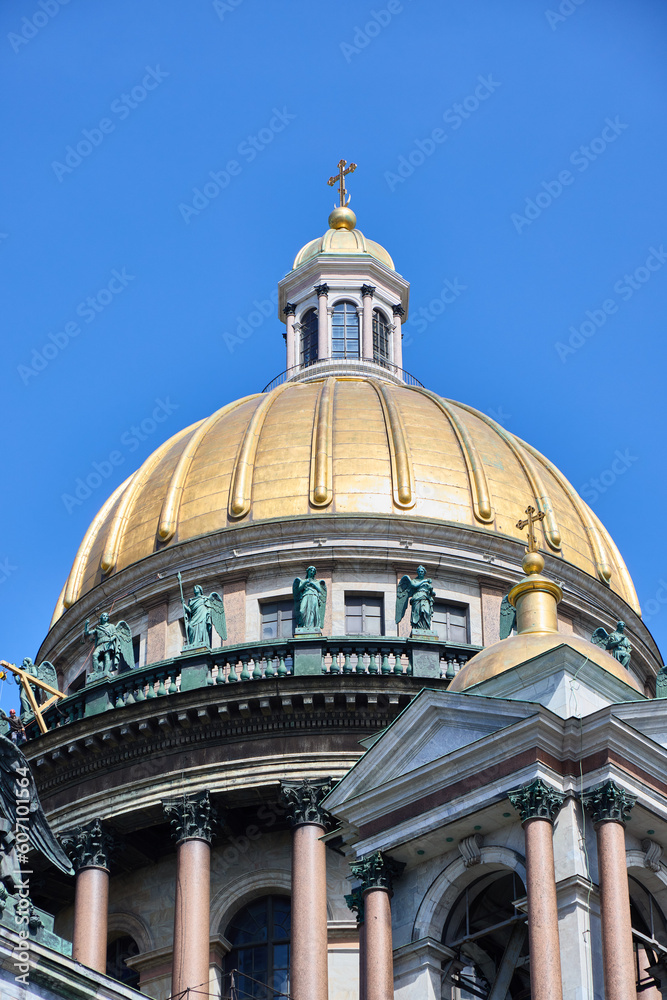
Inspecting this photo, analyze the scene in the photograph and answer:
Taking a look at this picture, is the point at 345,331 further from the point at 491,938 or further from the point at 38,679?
the point at 491,938

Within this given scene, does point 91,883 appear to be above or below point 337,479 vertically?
below

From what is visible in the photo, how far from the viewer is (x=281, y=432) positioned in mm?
60094

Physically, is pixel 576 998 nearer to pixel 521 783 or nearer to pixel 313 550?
pixel 521 783

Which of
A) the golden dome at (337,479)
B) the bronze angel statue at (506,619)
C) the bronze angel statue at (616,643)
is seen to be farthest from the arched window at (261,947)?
the golden dome at (337,479)

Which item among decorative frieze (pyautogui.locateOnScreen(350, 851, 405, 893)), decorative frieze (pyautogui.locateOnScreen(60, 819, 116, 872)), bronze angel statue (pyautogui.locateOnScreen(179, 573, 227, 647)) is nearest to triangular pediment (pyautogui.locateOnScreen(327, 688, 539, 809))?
decorative frieze (pyautogui.locateOnScreen(350, 851, 405, 893))

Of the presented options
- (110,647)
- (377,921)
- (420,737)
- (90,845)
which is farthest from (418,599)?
(377,921)

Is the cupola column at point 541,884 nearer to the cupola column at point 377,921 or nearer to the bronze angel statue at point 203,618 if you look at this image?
the cupola column at point 377,921

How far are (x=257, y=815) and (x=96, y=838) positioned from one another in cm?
359

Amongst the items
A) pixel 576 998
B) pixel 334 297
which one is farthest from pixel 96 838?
pixel 334 297

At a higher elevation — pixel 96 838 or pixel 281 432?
pixel 281 432

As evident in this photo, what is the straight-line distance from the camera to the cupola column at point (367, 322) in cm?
6962

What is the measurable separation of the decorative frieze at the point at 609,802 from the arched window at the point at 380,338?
1413 inches

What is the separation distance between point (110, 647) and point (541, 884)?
2358 centimetres

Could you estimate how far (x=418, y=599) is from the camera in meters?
54.4
